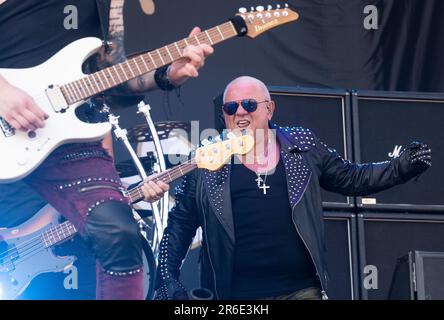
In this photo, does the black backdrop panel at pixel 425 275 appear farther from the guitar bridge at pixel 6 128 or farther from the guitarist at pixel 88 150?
the guitar bridge at pixel 6 128

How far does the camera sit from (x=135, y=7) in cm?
632

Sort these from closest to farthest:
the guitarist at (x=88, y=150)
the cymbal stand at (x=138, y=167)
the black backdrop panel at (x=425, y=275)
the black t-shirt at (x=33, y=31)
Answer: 1. the guitarist at (x=88, y=150)
2. the black backdrop panel at (x=425, y=275)
3. the black t-shirt at (x=33, y=31)
4. the cymbal stand at (x=138, y=167)

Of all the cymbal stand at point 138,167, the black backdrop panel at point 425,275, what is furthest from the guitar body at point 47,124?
→ the black backdrop panel at point 425,275

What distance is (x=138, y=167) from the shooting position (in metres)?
5.90

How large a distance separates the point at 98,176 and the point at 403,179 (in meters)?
1.53

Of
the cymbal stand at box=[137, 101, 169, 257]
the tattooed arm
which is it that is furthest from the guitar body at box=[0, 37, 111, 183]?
the cymbal stand at box=[137, 101, 169, 257]

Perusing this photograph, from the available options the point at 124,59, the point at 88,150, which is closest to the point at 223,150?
the point at 124,59

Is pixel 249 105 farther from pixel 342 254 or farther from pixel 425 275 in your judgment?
pixel 425 275

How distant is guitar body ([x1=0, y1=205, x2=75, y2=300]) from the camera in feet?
16.7

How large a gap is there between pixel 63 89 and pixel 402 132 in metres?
1.95

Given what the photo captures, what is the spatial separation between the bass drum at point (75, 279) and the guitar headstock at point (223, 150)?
0.47 metres

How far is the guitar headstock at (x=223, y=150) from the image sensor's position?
5297mm

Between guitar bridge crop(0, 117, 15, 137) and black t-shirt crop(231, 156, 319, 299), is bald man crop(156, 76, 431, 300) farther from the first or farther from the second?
guitar bridge crop(0, 117, 15, 137)
